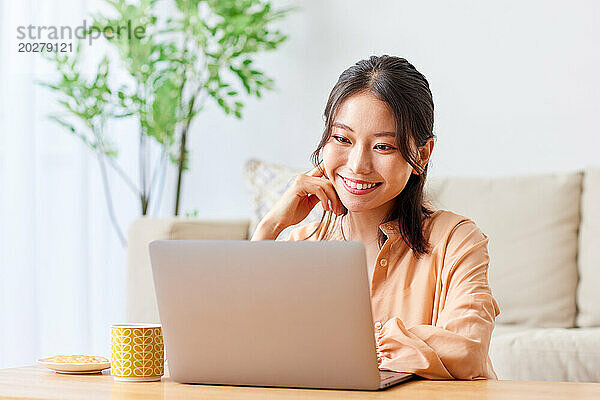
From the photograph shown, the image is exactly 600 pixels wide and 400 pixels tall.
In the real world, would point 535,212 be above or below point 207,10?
below

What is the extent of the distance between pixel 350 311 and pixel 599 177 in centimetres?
186

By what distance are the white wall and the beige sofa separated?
314mm

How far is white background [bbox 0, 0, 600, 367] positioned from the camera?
110 inches

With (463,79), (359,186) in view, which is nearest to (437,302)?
(359,186)

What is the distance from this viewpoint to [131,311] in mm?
2707

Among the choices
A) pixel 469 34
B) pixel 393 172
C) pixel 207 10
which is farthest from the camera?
pixel 207 10

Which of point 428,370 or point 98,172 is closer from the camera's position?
point 428,370

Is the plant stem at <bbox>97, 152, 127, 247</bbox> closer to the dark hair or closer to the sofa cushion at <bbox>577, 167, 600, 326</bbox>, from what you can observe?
the sofa cushion at <bbox>577, 167, 600, 326</bbox>

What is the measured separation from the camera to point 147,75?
3.02 meters

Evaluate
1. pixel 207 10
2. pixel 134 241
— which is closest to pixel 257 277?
pixel 134 241

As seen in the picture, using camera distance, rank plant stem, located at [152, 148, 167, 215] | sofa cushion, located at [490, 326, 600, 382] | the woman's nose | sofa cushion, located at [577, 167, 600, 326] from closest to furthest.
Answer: the woman's nose, sofa cushion, located at [490, 326, 600, 382], sofa cushion, located at [577, 167, 600, 326], plant stem, located at [152, 148, 167, 215]

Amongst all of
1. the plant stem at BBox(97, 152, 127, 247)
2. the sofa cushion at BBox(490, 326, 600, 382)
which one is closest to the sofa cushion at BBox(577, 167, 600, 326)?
the sofa cushion at BBox(490, 326, 600, 382)

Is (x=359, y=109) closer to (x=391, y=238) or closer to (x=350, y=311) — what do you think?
(x=391, y=238)

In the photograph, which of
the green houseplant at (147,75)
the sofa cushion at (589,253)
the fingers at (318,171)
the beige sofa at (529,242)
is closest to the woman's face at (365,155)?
the fingers at (318,171)
